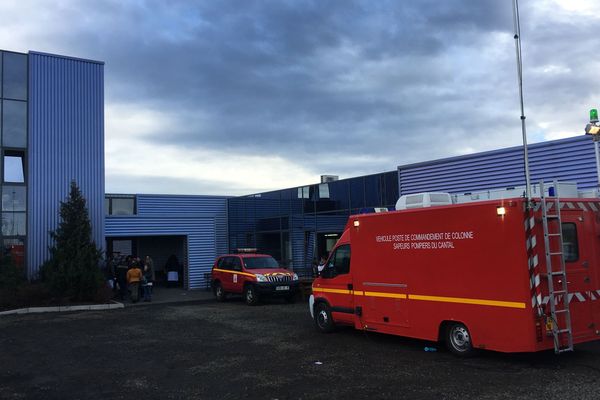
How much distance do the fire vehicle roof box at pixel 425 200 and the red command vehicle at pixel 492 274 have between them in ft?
2.62

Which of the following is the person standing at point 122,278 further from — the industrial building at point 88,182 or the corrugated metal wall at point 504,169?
the corrugated metal wall at point 504,169

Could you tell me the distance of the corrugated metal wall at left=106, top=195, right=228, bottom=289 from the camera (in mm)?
26062

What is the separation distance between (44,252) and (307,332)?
549 inches

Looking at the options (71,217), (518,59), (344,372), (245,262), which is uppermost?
(518,59)

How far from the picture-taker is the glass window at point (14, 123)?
21062mm

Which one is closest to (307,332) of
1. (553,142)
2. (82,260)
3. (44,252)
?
(553,142)

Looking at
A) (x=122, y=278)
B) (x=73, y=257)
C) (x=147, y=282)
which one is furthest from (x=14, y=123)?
(x=147, y=282)

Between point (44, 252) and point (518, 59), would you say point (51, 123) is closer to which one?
point (44, 252)

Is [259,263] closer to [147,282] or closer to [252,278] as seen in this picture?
[252,278]

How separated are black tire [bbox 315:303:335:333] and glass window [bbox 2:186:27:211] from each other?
14.8 meters

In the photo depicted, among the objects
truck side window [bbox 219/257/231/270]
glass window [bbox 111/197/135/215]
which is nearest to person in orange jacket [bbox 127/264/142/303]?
truck side window [bbox 219/257/231/270]

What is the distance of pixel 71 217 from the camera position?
66.6 feet

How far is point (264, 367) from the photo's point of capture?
8.53m

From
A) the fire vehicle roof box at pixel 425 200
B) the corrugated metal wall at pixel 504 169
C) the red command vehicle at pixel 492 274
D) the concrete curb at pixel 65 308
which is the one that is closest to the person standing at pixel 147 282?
the concrete curb at pixel 65 308
